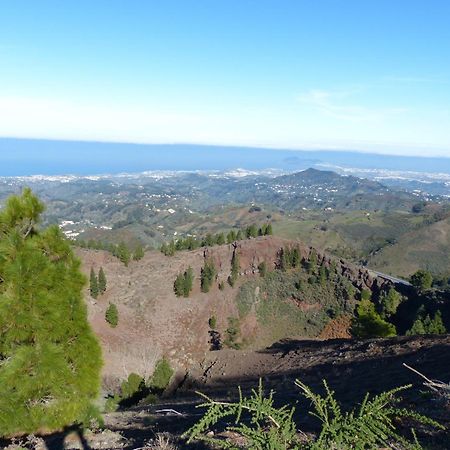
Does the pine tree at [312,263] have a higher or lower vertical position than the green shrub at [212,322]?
higher

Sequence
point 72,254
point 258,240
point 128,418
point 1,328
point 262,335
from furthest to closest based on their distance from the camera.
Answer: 1. point 258,240
2. point 262,335
3. point 128,418
4. point 72,254
5. point 1,328

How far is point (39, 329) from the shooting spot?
33.7 ft

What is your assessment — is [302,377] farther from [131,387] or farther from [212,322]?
[212,322]

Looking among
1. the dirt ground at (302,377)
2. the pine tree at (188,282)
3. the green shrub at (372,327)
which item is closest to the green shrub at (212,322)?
the pine tree at (188,282)

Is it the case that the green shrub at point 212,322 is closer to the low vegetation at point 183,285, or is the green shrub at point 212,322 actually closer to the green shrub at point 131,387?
the low vegetation at point 183,285

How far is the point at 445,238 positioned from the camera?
154m

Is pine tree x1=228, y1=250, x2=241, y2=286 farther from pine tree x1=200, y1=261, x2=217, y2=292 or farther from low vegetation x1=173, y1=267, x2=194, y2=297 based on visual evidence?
low vegetation x1=173, y1=267, x2=194, y2=297

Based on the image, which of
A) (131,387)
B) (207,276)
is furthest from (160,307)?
(131,387)

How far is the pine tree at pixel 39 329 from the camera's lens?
32.5 feet

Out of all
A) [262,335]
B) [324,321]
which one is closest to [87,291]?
[262,335]

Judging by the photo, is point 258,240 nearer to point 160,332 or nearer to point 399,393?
point 160,332

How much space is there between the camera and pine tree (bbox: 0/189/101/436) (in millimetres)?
9914

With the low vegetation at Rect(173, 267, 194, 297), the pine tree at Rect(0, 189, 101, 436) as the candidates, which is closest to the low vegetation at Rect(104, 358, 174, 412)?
the pine tree at Rect(0, 189, 101, 436)

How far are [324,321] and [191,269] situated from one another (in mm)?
22051
